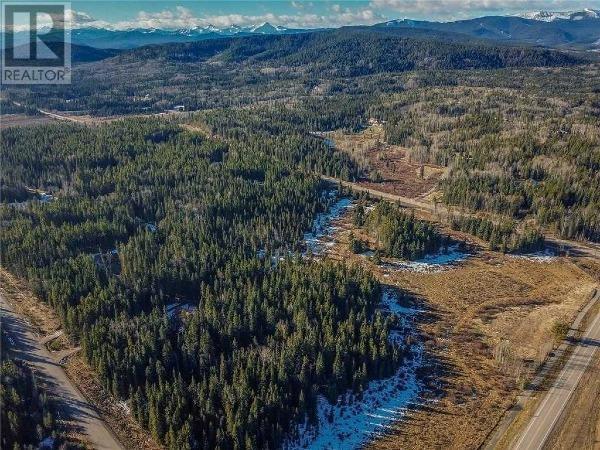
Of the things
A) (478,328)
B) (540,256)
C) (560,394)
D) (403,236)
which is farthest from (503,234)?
(560,394)

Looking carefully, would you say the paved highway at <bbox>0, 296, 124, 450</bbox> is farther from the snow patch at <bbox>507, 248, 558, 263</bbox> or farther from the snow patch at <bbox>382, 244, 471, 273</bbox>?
the snow patch at <bbox>507, 248, 558, 263</bbox>

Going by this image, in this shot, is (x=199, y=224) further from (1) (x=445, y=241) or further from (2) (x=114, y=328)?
(1) (x=445, y=241)

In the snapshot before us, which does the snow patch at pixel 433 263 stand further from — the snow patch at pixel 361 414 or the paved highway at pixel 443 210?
the snow patch at pixel 361 414

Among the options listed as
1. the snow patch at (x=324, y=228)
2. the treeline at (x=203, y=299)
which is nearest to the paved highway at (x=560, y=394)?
the treeline at (x=203, y=299)

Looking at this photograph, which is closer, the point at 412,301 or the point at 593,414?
the point at 593,414

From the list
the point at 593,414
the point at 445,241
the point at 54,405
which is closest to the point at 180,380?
the point at 54,405
